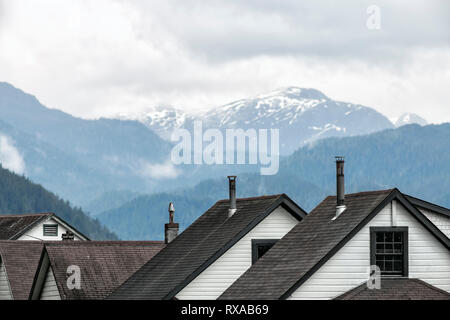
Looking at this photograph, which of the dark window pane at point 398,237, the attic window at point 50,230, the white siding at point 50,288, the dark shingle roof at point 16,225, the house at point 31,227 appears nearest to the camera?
the dark window pane at point 398,237

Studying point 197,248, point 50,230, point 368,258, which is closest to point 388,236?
point 368,258

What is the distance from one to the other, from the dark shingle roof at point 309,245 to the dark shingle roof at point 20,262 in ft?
74.0

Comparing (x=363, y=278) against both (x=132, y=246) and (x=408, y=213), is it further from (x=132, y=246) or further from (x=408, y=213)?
(x=132, y=246)

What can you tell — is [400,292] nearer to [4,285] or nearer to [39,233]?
[4,285]

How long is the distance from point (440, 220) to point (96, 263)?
18.8 meters

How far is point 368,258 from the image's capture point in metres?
34.1

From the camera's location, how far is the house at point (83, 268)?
50750 mm

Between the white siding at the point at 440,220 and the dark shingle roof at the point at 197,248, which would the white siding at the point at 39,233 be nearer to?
the dark shingle roof at the point at 197,248

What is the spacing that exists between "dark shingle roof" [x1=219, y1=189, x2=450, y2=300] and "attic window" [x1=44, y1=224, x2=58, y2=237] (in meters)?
67.4

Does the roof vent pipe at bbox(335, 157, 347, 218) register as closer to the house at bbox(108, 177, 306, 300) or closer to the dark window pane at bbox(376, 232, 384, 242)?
the dark window pane at bbox(376, 232, 384, 242)

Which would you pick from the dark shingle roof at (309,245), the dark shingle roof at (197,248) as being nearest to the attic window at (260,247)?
the dark shingle roof at (197,248)

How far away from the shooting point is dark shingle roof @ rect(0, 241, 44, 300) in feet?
193

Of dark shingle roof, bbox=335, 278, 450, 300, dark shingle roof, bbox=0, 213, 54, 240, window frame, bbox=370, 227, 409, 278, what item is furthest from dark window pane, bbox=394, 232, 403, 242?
dark shingle roof, bbox=0, 213, 54, 240
